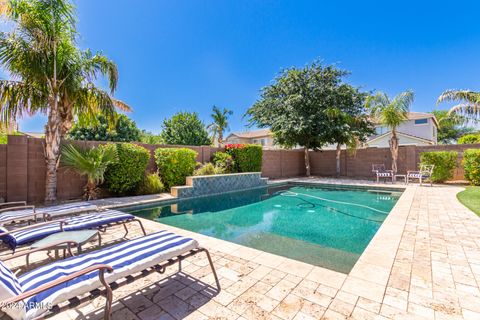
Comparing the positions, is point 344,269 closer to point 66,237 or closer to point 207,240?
point 207,240

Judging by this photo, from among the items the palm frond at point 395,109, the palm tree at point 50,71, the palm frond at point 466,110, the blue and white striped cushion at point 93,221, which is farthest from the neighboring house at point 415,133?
the blue and white striped cushion at point 93,221

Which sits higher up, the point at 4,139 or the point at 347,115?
the point at 347,115

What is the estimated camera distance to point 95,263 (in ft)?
6.97

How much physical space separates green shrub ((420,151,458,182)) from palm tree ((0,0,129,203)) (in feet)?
49.7

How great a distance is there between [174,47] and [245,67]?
5396 mm

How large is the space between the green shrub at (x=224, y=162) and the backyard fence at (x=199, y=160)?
0.41 metres

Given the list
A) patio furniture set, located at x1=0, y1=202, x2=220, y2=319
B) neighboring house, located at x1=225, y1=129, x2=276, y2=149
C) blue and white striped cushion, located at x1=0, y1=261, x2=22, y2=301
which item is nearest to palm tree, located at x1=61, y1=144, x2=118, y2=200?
patio furniture set, located at x1=0, y1=202, x2=220, y2=319

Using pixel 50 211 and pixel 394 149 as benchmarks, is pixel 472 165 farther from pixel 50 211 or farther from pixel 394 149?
pixel 50 211

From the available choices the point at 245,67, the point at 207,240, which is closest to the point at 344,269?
the point at 207,240

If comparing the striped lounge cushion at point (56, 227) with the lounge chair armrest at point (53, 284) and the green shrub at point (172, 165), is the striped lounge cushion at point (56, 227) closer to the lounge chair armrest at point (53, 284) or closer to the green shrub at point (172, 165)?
the lounge chair armrest at point (53, 284)

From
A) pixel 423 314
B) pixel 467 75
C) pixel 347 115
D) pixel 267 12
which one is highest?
pixel 267 12

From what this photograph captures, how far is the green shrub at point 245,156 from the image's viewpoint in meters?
13.1

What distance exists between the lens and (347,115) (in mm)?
15180

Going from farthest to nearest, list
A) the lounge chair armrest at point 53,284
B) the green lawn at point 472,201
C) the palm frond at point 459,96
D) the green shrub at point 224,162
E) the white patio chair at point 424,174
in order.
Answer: the palm frond at point 459,96 < the green shrub at point 224,162 < the white patio chair at point 424,174 < the green lawn at point 472,201 < the lounge chair armrest at point 53,284
